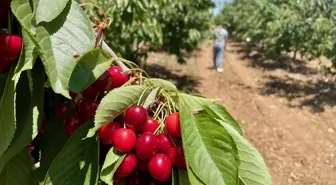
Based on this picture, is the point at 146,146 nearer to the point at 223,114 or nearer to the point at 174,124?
the point at 174,124

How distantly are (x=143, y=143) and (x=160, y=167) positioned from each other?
0.15ft

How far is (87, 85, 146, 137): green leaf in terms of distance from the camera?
2.23ft

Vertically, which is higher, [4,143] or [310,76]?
[4,143]

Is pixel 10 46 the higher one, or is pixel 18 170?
pixel 10 46

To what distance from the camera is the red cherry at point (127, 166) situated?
0.70 m

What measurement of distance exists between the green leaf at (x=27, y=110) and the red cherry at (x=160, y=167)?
195mm

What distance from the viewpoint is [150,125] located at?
0.74 meters

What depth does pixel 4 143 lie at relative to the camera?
2.22 feet

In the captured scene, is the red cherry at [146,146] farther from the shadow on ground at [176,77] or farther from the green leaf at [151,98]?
the shadow on ground at [176,77]

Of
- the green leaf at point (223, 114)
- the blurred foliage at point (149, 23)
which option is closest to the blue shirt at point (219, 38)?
the blurred foliage at point (149, 23)

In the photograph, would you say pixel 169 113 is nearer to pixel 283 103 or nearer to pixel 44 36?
pixel 44 36

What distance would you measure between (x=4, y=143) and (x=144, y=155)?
221 millimetres

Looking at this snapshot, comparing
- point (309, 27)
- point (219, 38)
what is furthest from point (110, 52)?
point (219, 38)

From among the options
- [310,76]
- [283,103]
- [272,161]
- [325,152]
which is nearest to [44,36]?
[272,161]
